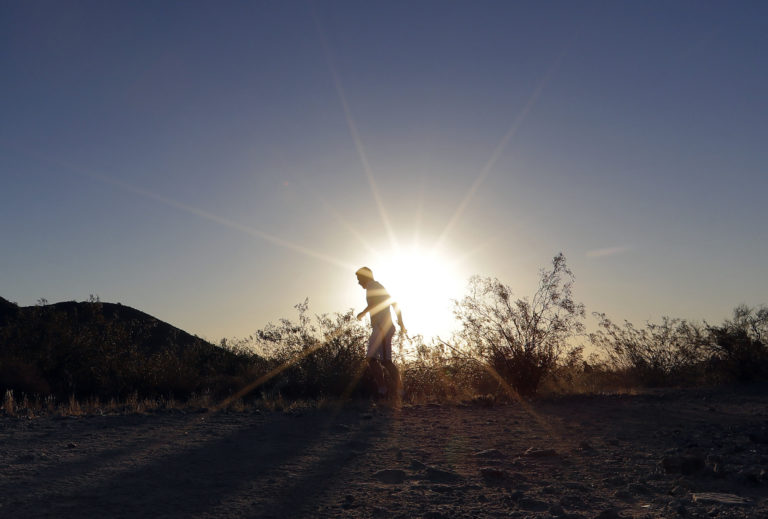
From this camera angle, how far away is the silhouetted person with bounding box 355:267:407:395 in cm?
1074

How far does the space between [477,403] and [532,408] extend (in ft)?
2.85

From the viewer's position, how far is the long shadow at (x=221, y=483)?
163 inches

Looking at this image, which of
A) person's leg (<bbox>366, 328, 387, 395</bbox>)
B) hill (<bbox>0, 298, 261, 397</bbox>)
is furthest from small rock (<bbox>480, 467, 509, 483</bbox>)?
hill (<bbox>0, 298, 261, 397</bbox>)

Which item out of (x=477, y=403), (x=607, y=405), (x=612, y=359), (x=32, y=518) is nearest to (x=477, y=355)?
(x=477, y=403)

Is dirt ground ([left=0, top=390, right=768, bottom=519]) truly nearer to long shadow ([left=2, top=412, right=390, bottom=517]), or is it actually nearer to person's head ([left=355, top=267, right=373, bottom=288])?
long shadow ([left=2, top=412, right=390, bottom=517])

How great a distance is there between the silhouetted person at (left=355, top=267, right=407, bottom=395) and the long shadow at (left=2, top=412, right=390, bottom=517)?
13.3ft

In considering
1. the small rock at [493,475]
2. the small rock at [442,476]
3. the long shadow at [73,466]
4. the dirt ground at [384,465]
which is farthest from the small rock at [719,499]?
the long shadow at [73,466]

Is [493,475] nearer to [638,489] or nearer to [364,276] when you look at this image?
[638,489]

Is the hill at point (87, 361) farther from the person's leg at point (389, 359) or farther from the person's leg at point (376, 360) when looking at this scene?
the person's leg at point (389, 359)

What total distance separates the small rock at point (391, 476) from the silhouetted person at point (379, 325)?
17.8 ft

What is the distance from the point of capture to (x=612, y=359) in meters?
16.2

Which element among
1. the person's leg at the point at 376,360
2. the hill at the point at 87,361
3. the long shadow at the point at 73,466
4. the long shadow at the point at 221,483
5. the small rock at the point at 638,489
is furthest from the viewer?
the hill at the point at 87,361

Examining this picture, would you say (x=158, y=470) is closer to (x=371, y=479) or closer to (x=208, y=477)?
(x=208, y=477)

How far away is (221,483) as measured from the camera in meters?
4.79
